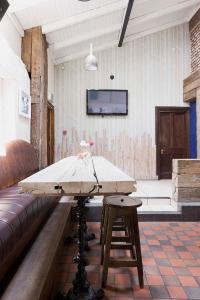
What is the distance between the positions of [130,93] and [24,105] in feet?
12.2

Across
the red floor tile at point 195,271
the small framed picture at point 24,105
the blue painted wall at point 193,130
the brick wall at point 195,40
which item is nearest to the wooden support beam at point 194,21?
the brick wall at point 195,40

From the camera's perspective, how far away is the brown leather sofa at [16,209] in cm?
162

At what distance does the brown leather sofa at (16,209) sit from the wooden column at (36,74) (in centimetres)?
121

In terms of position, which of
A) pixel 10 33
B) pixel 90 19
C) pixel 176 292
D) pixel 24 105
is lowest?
pixel 176 292

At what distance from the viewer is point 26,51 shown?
497 cm

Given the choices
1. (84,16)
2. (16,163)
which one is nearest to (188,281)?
(16,163)

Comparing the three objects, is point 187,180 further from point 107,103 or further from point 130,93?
point 130,93

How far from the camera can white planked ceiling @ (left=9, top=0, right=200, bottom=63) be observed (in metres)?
4.41

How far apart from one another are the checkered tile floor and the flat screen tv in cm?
448

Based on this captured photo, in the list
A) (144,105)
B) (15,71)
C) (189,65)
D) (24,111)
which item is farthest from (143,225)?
(189,65)

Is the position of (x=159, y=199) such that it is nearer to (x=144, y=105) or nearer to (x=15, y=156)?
(x=15, y=156)

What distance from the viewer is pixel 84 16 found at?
504 cm

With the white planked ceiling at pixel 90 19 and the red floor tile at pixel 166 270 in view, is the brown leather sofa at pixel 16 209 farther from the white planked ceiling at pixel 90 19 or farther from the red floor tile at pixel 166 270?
the white planked ceiling at pixel 90 19

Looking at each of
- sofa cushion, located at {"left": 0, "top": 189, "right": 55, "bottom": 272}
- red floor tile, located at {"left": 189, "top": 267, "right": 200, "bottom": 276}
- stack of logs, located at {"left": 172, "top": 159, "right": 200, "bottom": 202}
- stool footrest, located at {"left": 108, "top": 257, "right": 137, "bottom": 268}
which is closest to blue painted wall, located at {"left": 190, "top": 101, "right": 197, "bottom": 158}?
stack of logs, located at {"left": 172, "top": 159, "right": 200, "bottom": 202}
